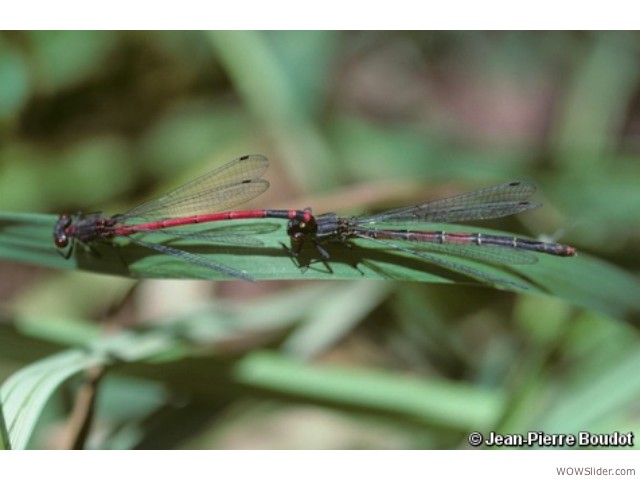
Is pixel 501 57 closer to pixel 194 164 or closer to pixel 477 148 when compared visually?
pixel 477 148

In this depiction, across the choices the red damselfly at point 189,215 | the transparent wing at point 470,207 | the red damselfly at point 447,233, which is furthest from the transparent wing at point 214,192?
the transparent wing at point 470,207

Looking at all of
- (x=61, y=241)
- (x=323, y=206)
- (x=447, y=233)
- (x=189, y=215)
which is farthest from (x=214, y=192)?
(x=447, y=233)

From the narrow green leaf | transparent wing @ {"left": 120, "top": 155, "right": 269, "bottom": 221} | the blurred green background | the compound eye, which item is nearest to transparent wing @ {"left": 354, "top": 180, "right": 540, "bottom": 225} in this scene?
the narrow green leaf

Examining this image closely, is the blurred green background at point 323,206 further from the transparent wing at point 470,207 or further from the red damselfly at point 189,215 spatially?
the transparent wing at point 470,207

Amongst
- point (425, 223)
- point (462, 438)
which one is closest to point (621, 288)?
point (425, 223)

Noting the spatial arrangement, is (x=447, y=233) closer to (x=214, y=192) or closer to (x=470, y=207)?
(x=470, y=207)

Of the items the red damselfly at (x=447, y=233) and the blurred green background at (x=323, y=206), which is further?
the blurred green background at (x=323, y=206)

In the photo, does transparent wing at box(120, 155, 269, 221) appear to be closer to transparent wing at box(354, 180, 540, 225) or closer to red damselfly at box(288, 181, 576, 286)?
red damselfly at box(288, 181, 576, 286)
